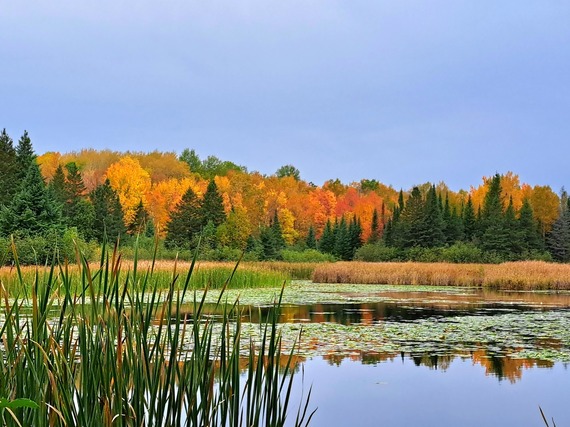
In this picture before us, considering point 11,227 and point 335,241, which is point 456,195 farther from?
point 11,227

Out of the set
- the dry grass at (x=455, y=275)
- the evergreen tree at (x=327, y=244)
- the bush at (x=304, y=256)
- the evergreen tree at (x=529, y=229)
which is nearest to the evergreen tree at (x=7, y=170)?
the bush at (x=304, y=256)

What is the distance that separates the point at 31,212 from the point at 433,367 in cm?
2422

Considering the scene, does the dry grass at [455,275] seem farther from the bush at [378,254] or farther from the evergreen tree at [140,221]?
the bush at [378,254]

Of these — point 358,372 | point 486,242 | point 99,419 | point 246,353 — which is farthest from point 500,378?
point 486,242

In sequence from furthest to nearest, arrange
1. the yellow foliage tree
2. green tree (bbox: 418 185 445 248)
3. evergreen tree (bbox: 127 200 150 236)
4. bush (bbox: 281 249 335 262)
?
the yellow foliage tree → green tree (bbox: 418 185 445 248) → bush (bbox: 281 249 335 262) → evergreen tree (bbox: 127 200 150 236)

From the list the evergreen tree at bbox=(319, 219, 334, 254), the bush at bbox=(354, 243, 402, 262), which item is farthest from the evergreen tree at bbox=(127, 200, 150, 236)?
the evergreen tree at bbox=(319, 219, 334, 254)

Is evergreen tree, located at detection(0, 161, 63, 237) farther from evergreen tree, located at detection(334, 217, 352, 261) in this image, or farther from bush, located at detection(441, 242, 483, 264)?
evergreen tree, located at detection(334, 217, 352, 261)

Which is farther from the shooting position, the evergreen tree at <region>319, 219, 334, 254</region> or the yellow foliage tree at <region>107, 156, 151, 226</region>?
the evergreen tree at <region>319, 219, 334, 254</region>

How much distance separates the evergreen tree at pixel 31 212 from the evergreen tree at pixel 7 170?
5.05 metres

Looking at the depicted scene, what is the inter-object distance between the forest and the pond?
52.3 feet

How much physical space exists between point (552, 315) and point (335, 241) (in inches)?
1655

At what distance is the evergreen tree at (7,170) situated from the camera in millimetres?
36909

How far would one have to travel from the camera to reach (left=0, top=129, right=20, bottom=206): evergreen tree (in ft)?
121

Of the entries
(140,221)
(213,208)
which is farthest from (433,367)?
(213,208)
